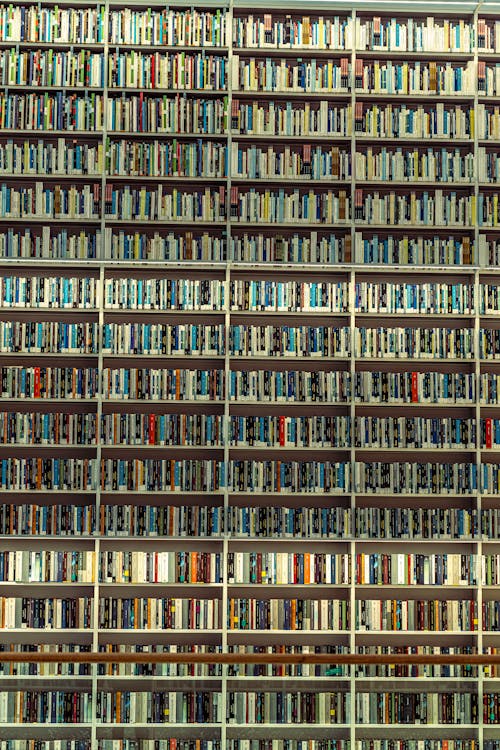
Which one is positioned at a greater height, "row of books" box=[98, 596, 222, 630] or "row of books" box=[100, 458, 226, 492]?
"row of books" box=[100, 458, 226, 492]

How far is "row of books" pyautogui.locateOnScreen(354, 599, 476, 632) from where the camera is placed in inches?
188

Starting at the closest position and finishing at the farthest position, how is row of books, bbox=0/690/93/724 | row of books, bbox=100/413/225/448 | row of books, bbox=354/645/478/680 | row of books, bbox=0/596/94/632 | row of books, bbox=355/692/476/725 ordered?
row of books, bbox=0/690/93/724 < row of books, bbox=355/692/476/725 < row of books, bbox=354/645/478/680 < row of books, bbox=0/596/94/632 < row of books, bbox=100/413/225/448

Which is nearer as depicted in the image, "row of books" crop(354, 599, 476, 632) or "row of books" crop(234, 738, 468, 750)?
"row of books" crop(234, 738, 468, 750)

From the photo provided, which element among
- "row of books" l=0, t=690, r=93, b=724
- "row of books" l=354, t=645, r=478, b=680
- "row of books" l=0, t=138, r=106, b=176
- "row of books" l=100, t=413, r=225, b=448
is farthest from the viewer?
"row of books" l=0, t=138, r=106, b=176

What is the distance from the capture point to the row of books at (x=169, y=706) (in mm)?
2838

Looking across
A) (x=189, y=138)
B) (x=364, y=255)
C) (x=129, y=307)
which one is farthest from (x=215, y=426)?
(x=189, y=138)

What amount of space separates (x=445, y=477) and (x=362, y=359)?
767 millimetres

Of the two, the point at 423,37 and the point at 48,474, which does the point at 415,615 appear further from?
the point at 423,37

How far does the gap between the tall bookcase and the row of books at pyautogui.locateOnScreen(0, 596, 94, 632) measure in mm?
10

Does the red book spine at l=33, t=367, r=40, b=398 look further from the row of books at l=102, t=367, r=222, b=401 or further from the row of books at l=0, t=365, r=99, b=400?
the row of books at l=102, t=367, r=222, b=401

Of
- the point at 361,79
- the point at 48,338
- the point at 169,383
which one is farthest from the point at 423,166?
the point at 48,338

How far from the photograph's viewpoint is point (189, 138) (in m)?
5.04

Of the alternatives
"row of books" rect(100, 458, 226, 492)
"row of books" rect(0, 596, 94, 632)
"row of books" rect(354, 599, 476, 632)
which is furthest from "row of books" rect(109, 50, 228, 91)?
"row of books" rect(354, 599, 476, 632)

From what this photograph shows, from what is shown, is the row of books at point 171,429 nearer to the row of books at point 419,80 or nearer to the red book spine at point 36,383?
the red book spine at point 36,383
